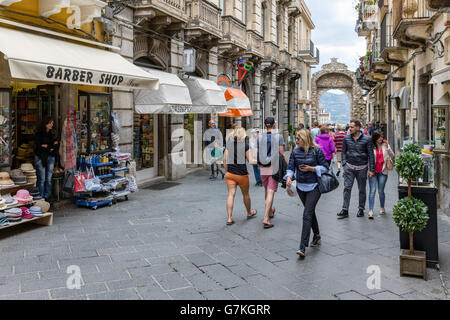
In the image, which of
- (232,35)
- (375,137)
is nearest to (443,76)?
(375,137)

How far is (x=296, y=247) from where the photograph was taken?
6.25 metres

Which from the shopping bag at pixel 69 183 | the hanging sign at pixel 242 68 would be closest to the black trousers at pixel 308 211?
the shopping bag at pixel 69 183

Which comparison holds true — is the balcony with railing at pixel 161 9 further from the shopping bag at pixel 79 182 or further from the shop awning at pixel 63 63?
→ the shopping bag at pixel 79 182

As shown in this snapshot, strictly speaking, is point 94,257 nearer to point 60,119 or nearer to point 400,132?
point 60,119

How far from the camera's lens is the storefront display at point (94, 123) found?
31.3 feet

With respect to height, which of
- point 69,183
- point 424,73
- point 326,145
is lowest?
point 69,183

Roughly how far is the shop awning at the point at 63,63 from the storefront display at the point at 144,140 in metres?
3.03

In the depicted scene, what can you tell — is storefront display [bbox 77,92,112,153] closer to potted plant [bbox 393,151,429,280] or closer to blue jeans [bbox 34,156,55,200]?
blue jeans [bbox 34,156,55,200]

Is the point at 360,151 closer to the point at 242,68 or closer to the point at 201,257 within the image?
the point at 201,257

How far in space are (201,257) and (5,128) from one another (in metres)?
4.51

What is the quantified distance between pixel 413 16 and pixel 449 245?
739 centimetres

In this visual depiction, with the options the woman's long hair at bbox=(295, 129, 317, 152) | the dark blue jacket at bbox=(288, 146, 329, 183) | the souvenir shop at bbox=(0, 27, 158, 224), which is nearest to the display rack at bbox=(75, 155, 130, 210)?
the souvenir shop at bbox=(0, 27, 158, 224)

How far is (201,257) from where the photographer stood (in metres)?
5.75

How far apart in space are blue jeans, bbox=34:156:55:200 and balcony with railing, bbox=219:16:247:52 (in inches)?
383
